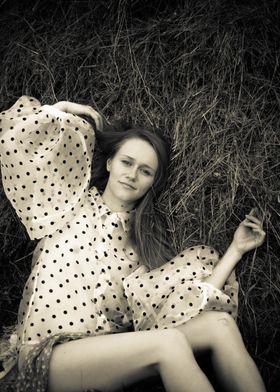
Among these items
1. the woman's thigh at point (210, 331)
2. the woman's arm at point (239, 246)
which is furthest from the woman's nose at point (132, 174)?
the woman's thigh at point (210, 331)

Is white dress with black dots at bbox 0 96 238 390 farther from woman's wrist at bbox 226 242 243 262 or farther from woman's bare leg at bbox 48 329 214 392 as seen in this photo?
woman's bare leg at bbox 48 329 214 392

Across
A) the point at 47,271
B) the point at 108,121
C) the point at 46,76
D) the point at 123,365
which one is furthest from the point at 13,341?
the point at 46,76

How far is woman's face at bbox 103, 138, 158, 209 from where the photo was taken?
2.93 m

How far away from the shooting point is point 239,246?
2879 millimetres

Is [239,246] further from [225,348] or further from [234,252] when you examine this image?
[225,348]

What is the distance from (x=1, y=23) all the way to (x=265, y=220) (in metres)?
1.85

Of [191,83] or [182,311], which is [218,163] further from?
[182,311]

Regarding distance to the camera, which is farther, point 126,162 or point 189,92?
point 189,92

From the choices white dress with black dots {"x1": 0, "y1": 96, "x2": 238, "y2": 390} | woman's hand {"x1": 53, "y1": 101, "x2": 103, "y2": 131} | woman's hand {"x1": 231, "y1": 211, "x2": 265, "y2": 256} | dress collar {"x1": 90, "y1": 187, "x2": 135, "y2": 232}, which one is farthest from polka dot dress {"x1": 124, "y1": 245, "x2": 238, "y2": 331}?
woman's hand {"x1": 53, "y1": 101, "x2": 103, "y2": 131}

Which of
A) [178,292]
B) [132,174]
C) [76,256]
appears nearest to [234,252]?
[178,292]

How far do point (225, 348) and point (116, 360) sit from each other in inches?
17.2

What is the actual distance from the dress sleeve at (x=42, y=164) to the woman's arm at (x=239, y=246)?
0.72 metres

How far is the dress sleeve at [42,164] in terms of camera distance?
113 inches

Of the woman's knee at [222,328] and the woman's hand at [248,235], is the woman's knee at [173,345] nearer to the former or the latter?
the woman's knee at [222,328]
